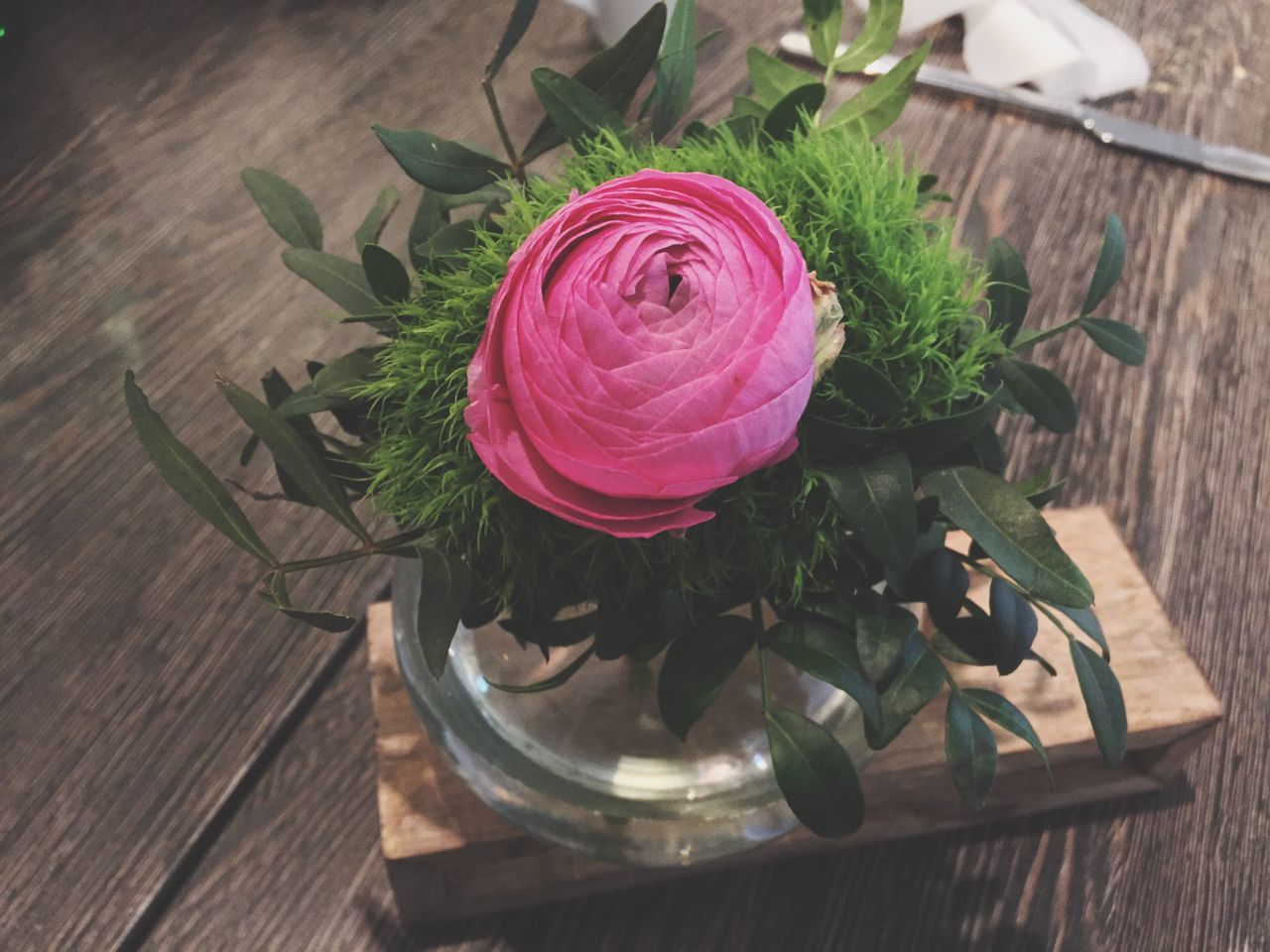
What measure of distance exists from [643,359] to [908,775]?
0.24 m

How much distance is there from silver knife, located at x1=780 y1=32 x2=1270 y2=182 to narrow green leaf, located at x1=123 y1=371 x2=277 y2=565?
50 cm

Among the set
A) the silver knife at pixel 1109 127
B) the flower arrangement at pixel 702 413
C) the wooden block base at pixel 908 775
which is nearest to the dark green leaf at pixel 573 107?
the flower arrangement at pixel 702 413

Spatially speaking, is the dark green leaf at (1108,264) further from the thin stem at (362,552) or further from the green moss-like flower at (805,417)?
the thin stem at (362,552)

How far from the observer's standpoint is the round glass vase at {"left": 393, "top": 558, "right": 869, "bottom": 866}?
340mm

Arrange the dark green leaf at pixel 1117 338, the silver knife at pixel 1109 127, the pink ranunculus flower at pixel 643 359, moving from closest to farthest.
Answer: the pink ranunculus flower at pixel 643 359 → the dark green leaf at pixel 1117 338 → the silver knife at pixel 1109 127

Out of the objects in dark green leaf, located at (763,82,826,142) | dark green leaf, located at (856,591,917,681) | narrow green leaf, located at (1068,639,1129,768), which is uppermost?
dark green leaf, located at (763,82,826,142)

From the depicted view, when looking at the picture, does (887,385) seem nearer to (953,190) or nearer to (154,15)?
(953,190)

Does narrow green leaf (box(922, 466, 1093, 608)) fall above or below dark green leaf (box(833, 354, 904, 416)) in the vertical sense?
below

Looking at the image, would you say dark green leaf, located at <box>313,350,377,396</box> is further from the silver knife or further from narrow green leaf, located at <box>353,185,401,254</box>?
the silver knife

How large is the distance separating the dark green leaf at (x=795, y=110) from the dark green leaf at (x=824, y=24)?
0.04m

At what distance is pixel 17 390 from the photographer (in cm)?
53

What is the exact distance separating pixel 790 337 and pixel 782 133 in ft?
0.37

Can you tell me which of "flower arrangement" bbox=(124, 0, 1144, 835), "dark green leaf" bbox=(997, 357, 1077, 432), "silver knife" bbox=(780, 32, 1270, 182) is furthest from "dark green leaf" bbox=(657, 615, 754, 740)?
"silver knife" bbox=(780, 32, 1270, 182)

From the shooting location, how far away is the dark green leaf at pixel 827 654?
0.28 meters
